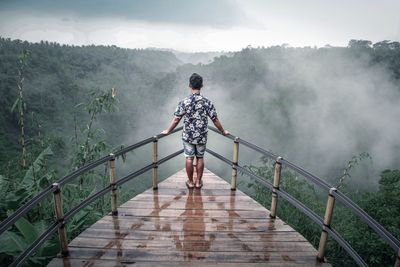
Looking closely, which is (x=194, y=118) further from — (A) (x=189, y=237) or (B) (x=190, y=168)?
(A) (x=189, y=237)

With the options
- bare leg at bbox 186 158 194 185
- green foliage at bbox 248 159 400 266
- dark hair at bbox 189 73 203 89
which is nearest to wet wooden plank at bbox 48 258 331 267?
bare leg at bbox 186 158 194 185

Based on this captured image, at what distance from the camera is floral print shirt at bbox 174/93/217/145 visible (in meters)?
5.12

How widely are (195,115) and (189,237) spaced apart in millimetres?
1876

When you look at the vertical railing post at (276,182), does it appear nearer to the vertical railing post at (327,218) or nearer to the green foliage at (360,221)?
the vertical railing post at (327,218)

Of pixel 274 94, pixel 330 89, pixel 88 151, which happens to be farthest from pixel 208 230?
pixel 330 89

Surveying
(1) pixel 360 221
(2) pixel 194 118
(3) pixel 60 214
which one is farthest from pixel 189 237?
(1) pixel 360 221

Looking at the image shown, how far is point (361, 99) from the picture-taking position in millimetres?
76000

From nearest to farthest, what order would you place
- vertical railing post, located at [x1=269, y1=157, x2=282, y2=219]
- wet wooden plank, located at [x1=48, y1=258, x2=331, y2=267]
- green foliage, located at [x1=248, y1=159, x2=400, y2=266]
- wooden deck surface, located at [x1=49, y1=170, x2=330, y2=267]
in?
1. wet wooden plank, located at [x1=48, y1=258, x2=331, y2=267]
2. wooden deck surface, located at [x1=49, y1=170, x2=330, y2=267]
3. vertical railing post, located at [x1=269, y1=157, x2=282, y2=219]
4. green foliage, located at [x1=248, y1=159, x2=400, y2=266]

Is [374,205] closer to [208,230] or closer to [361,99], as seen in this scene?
[208,230]

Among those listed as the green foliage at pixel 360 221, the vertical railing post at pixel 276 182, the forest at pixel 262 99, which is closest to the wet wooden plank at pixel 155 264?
the vertical railing post at pixel 276 182

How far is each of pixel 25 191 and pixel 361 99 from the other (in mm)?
81284

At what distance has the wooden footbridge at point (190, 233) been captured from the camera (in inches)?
138

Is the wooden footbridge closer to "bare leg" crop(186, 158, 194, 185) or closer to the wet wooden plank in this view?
the wet wooden plank

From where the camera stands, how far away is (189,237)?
4.18 meters
